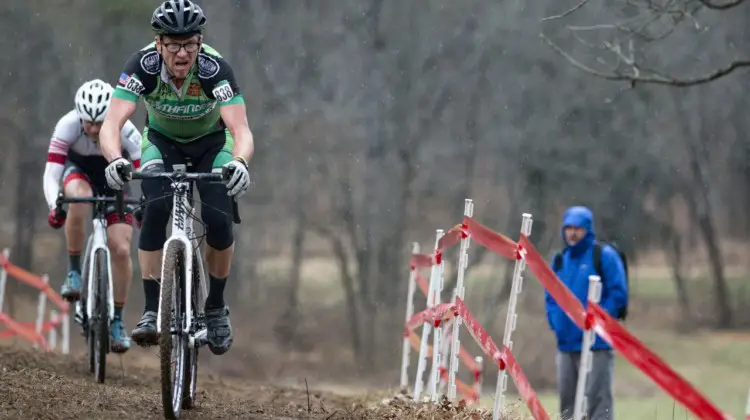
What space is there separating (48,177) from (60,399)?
264 centimetres

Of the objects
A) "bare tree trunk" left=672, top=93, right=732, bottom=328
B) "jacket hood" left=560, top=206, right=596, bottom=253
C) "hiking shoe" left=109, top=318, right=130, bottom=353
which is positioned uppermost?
"bare tree trunk" left=672, top=93, right=732, bottom=328

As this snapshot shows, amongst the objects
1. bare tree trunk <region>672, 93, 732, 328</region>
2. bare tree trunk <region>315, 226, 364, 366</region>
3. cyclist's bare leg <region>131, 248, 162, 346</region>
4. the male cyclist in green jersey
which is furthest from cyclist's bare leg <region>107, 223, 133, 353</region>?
bare tree trunk <region>672, 93, 732, 328</region>

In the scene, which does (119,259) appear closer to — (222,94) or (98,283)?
(98,283)

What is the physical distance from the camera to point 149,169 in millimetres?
7945

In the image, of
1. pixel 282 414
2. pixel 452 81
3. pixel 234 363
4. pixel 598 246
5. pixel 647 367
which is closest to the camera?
pixel 647 367

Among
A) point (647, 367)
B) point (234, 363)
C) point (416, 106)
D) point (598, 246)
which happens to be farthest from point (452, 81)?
point (647, 367)

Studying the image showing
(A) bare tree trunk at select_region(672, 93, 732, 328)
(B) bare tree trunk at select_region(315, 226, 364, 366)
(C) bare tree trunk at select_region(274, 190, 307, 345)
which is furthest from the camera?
(A) bare tree trunk at select_region(672, 93, 732, 328)

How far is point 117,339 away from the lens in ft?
32.8

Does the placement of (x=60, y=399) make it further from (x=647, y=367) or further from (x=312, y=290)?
(x=312, y=290)

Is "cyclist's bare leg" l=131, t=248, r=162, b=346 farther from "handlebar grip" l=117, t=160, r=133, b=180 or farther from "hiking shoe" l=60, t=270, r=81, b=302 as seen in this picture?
"hiking shoe" l=60, t=270, r=81, b=302

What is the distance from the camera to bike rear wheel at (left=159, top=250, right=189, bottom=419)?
7031 mm

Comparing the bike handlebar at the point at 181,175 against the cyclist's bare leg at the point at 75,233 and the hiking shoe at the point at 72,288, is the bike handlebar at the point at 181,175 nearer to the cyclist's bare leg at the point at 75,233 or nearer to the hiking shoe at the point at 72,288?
the cyclist's bare leg at the point at 75,233

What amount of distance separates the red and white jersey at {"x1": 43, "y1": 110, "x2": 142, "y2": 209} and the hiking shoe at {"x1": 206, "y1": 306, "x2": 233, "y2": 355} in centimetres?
242

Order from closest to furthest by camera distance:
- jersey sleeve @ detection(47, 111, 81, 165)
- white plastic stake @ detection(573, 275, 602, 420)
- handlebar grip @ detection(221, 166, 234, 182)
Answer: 1. white plastic stake @ detection(573, 275, 602, 420)
2. handlebar grip @ detection(221, 166, 234, 182)
3. jersey sleeve @ detection(47, 111, 81, 165)
